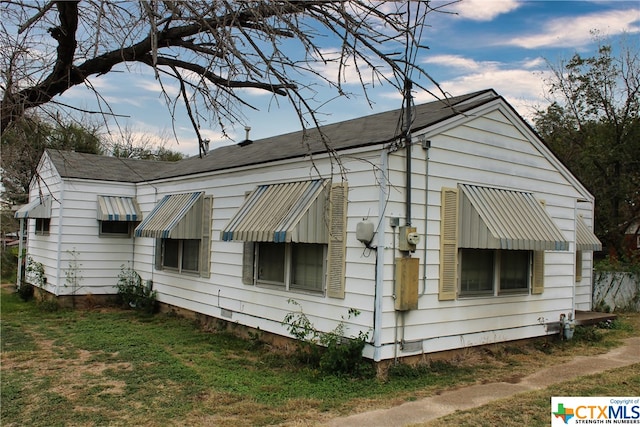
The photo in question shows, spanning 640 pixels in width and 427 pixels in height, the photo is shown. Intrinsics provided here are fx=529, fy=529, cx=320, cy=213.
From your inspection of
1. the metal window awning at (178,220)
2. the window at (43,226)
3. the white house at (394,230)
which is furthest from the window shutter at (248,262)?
the window at (43,226)

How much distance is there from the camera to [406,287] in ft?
23.6

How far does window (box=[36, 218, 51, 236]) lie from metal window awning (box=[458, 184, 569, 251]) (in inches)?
469

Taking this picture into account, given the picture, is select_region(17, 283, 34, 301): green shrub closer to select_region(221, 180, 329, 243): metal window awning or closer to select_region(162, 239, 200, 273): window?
select_region(162, 239, 200, 273): window

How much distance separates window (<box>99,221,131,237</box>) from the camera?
14273mm

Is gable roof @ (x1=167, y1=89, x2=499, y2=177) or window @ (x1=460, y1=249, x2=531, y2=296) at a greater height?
gable roof @ (x1=167, y1=89, x2=499, y2=177)

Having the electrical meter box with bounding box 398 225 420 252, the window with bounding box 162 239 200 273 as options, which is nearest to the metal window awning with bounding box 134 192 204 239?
the window with bounding box 162 239 200 273

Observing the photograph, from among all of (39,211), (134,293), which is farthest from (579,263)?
(39,211)

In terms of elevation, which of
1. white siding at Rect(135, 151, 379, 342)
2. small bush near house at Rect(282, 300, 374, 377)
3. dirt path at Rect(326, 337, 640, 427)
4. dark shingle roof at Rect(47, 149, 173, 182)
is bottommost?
dirt path at Rect(326, 337, 640, 427)

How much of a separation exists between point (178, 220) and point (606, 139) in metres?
18.2

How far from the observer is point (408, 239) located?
7.22 metres

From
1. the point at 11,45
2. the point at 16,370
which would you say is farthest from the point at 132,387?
the point at 11,45

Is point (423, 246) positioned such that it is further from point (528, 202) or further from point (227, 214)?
point (227, 214)

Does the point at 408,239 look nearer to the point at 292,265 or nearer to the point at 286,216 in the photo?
the point at 286,216

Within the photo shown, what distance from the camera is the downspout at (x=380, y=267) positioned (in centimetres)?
711
